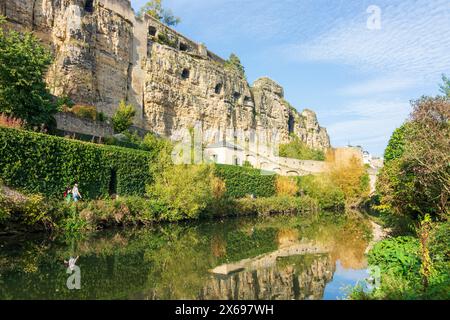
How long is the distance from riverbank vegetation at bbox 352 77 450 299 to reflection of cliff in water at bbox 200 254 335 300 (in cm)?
122

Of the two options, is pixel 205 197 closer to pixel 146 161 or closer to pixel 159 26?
pixel 146 161

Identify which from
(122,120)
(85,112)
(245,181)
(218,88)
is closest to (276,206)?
(245,181)

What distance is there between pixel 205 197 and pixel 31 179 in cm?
847

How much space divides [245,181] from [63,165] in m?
16.4

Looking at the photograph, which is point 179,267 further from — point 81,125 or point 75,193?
point 81,125

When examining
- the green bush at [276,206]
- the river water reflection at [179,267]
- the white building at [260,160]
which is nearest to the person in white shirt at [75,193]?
the river water reflection at [179,267]

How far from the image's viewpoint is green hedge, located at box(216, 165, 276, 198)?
2673 centimetres

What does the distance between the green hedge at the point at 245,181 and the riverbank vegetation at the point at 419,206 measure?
39.8 feet

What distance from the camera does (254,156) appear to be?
4031 centimetres

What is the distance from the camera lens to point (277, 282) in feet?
23.6

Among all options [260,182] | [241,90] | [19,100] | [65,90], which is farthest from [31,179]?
[241,90]

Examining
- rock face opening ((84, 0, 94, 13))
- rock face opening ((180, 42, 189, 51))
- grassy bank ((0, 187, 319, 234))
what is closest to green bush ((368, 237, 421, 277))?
grassy bank ((0, 187, 319, 234))

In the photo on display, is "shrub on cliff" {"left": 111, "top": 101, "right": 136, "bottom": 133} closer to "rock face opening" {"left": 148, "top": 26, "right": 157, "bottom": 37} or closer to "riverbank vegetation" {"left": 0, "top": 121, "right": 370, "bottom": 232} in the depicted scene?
"riverbank vegetation" {"left": 0, "top": 121, "right": 370, "bottom": 232}
